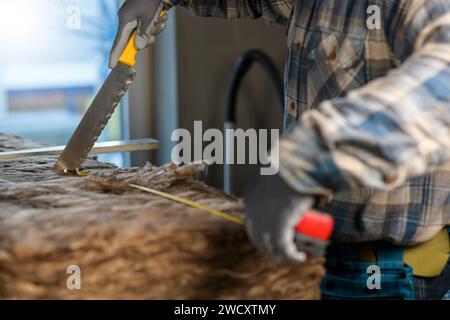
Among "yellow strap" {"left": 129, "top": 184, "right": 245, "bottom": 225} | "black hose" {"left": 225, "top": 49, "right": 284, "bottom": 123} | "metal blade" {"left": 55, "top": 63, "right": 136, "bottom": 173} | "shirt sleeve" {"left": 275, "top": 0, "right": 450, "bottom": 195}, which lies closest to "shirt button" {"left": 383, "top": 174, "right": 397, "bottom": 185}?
"shirt sleeve" {"left": 275, "top": 0, "right": 450, "bottom": 195}

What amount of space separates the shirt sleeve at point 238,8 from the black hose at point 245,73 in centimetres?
79

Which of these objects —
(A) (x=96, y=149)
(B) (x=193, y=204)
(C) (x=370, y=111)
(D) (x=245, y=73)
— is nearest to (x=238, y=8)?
(A) (x=96, y=149)

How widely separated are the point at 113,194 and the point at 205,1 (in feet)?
1.87

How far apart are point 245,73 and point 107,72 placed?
1.48 ft

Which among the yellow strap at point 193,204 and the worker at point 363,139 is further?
the yellow strap at point 193,204

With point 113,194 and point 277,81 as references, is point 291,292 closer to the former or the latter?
point 113,194

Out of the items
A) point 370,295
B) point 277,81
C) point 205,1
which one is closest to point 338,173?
point 370,295

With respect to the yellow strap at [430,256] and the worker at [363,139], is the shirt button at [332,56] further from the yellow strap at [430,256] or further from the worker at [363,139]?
the yellow strap at [430,256]

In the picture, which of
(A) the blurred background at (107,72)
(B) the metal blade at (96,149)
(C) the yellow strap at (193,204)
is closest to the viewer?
(C) the yellow strap at (193,204)

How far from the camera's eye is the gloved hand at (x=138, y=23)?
3.92 feet

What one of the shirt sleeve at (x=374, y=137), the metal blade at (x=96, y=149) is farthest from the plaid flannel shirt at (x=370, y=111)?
the metal blade at (x=96, y=149)

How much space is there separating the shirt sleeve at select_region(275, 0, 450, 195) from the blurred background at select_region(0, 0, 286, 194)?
1.54 meters

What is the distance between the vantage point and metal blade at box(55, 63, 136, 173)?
44.6 inches

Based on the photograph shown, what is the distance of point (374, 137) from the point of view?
66 cm
